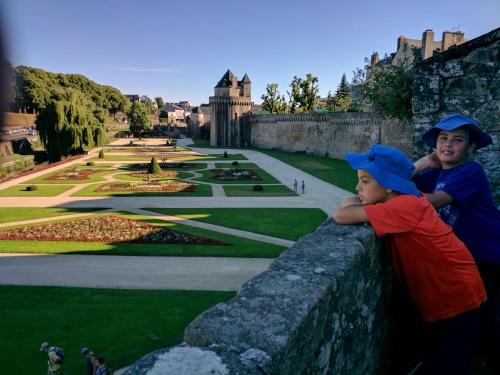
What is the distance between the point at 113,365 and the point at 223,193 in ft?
59.1

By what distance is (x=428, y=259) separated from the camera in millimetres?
2617

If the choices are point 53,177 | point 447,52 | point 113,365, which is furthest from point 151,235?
point 53,177

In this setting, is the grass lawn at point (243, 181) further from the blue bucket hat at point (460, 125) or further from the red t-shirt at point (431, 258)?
the red t-shirt at point (431, 258)

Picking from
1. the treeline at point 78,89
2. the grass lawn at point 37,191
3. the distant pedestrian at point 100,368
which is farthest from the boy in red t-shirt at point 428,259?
the treeline at point 78,89

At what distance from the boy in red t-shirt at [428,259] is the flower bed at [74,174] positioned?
3097 cm

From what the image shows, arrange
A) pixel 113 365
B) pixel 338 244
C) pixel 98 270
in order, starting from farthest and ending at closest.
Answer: pixel 98 270 → pixel 113 365 → pixel 338 244

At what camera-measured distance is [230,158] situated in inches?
1858

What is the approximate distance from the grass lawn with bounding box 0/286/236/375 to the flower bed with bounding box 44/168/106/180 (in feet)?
69.6

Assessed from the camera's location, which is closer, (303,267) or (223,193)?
(303,267)

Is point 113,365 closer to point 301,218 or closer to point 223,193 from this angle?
point 301,218

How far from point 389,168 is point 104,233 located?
15.1m

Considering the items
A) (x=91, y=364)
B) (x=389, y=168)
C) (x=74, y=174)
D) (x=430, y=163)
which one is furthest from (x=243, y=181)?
(x=389, y=168)

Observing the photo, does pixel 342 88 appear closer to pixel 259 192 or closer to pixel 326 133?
pixel 326 133

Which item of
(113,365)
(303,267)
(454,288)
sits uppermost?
(303,267)
